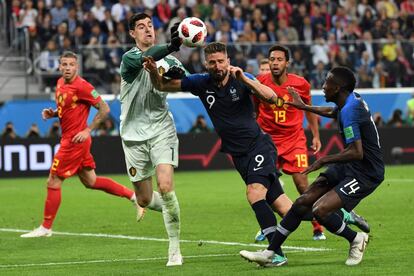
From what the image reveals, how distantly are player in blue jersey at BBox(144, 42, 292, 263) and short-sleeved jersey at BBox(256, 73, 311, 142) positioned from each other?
2993 millimetres

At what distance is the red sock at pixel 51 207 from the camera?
15461 millimetres

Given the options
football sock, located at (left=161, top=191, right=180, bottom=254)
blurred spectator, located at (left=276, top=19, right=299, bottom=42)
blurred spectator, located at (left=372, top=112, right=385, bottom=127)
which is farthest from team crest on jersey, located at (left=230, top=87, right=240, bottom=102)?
blurred spectator, located at (left=276, top=19, right=299, bottom=42)

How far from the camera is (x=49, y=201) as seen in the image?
15664mm

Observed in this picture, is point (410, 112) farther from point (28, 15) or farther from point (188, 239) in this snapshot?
point (188, 239)

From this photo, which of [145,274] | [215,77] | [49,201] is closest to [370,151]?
[215,77]

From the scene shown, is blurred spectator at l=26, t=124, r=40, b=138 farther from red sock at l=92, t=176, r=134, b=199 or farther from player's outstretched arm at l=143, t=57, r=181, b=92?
player's outstretched arm at l=143, t=57, r=181, b=92

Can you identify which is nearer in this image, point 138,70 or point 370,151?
point 370,151

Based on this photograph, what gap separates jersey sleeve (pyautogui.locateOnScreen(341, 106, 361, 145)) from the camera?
10898mm

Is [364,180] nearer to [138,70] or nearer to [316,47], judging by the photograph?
[138,70]

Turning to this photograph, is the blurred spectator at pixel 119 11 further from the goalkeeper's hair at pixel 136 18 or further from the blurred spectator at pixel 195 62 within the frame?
the goalkeeper's hair at pixel 136 18

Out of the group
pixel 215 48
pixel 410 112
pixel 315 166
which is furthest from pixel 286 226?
pixel 410 112

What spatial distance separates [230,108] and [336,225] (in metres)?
1.64

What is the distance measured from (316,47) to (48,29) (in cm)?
738

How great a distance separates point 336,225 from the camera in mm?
11133
